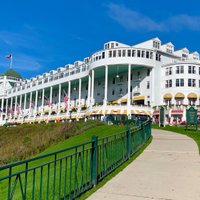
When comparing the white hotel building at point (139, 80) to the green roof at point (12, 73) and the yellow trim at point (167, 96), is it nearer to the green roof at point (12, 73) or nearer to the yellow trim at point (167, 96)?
the yellow trim at point (167, 96)

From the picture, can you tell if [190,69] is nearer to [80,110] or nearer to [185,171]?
[80,110]

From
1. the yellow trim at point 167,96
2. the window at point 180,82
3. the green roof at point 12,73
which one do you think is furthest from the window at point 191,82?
the green roof at point 12,73

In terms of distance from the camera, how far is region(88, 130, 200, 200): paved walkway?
6.98 meters

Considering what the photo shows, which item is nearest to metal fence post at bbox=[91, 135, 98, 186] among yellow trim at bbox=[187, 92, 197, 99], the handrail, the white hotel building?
the handrail

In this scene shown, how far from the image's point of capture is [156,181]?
834cm

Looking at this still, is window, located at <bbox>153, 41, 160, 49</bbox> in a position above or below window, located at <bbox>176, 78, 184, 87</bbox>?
above

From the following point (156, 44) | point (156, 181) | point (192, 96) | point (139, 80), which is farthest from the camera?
point (156, 44)

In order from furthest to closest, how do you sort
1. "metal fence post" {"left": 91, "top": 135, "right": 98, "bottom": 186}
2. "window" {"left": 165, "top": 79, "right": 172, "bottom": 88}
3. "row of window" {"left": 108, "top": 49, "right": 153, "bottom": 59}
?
"window" {"left": 165, "top": 79, "right": 172, "bottom": 88}
"row of window" {"left": 108, "top": 49, "right": 153, "bottom": 59}
"metal fence post" {"left": 91, "top": 135, "right": 98, "bottom": 186}

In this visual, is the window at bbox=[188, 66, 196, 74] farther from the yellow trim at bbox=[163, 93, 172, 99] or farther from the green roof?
the green roof

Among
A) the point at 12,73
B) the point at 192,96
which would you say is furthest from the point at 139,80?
the point at 12,73

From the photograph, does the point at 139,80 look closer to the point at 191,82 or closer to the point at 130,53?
the point at 130,53

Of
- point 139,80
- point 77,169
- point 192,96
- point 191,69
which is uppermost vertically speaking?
point 191,69

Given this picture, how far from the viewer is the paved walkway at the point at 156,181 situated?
6.98m

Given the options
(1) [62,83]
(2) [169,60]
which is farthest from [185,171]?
(1) [62,83]
